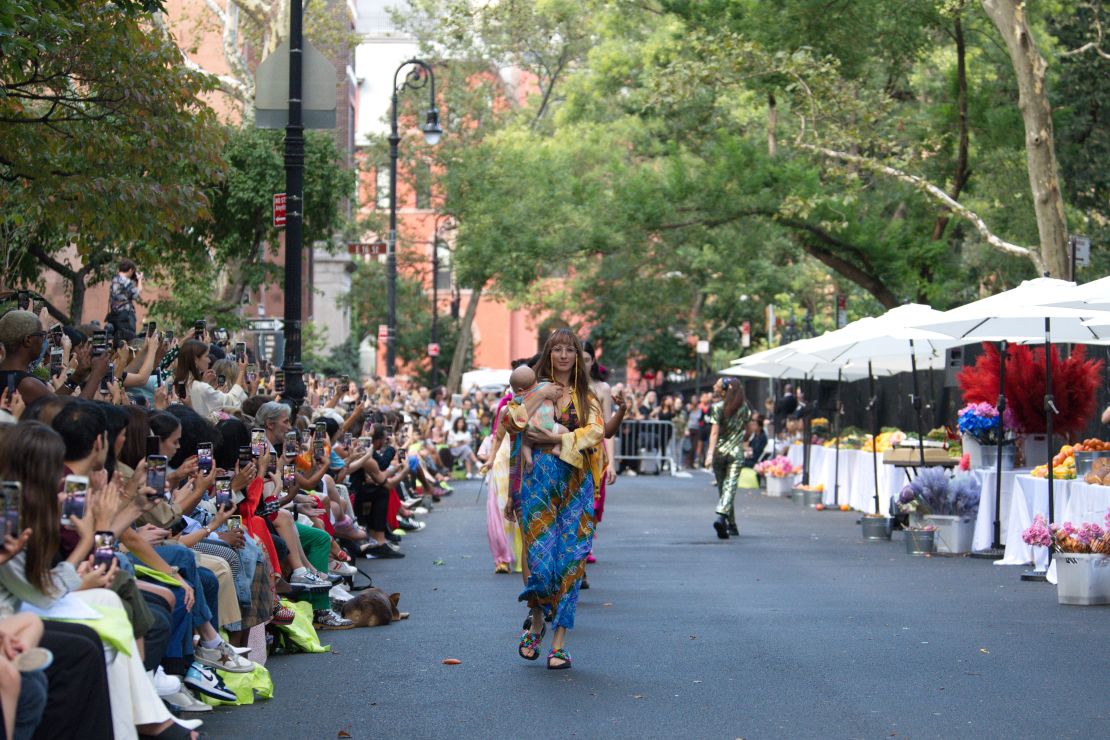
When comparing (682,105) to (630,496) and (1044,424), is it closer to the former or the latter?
(630,496)

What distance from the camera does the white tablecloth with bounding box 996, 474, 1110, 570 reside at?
1512 cm

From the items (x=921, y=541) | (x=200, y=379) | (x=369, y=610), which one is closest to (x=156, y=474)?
(x=369, y=610)

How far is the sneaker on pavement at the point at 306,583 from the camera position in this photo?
38.3ft

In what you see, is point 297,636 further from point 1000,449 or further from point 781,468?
point 781,468

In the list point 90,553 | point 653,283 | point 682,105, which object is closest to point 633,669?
point 90,553

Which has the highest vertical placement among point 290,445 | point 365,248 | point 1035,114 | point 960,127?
point 960,127

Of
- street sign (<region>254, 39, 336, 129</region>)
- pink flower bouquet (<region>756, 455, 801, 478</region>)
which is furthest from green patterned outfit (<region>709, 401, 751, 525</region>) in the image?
pink flower bouquet (<region>756, 455, 801, 478</region>)

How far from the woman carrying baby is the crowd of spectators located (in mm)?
1532

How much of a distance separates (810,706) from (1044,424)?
34.4ft

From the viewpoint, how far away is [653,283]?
186ft

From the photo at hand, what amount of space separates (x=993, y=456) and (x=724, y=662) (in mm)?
9318

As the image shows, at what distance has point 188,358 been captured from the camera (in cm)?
1288

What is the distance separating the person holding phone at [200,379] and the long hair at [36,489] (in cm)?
617

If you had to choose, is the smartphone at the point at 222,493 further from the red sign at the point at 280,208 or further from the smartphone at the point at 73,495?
the red sign at the point at 280,208
